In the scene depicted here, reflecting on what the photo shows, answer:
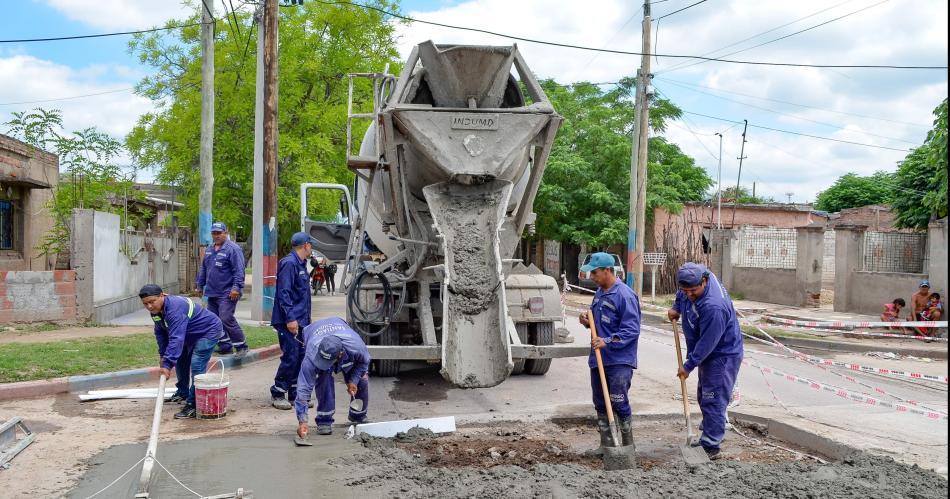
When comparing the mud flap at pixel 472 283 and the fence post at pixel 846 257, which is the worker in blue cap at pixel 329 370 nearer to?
the mud flap at pixel 472 283

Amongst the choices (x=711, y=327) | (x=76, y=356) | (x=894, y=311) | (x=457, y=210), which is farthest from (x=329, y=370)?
(x=894, y=311)

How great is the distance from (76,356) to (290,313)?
364 centimetres

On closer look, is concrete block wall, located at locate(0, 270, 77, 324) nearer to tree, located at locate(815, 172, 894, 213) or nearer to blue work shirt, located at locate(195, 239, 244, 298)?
blue work shirt, located at locate(195, 239, 244, 298)

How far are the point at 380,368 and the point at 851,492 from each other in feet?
17.7

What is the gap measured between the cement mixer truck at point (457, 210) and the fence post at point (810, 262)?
42.9 ft

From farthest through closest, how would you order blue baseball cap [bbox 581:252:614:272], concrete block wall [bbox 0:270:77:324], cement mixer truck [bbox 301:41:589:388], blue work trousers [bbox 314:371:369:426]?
concrete block wall [bbox 0:270:77:324] → cement mixer truck [bbox 301:41:589:388] → blue work trousers [bbox 314:371:369:426] → blue baseball cap [bbox 581:252:614:272]

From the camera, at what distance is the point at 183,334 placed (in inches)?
267

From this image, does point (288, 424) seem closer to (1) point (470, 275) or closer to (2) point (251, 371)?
(1) point (470, 275)

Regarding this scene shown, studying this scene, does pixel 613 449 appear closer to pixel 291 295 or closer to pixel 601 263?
pixel 601 263

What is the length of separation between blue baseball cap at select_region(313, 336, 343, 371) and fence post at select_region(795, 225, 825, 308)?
1641 cm

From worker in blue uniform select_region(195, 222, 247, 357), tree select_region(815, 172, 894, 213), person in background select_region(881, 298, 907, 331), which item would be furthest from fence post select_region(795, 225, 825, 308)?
tree select_region(815, 172, 894, 213)

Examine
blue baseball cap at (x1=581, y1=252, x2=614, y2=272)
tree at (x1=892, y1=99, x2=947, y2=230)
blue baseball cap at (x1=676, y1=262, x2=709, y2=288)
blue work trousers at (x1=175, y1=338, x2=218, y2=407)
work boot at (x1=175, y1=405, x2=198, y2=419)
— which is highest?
tree at (x1=892, y1=99, x2=947, y2=230)

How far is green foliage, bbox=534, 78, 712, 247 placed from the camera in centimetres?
2553

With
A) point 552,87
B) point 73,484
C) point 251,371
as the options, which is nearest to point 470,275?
point 73,484
